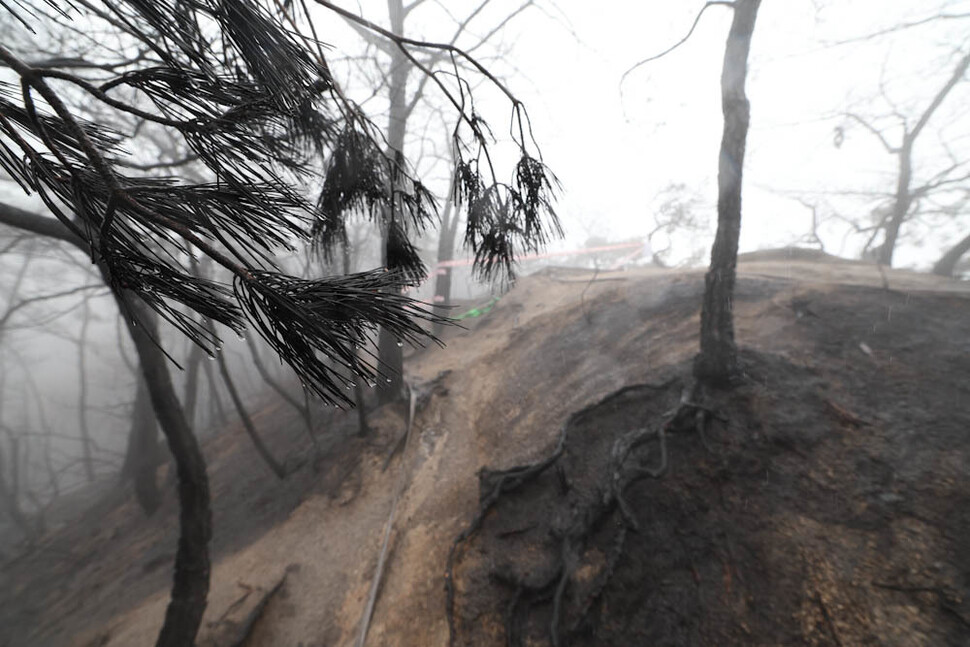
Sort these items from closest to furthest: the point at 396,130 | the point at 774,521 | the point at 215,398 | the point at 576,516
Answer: the point at 774,521 < the point at 576,516 < the point at 396,130 < the point at 215,398

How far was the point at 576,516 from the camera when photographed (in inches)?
136

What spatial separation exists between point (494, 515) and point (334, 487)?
2.82m

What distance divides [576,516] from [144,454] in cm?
923

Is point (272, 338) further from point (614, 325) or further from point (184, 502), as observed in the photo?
point (614, 325)

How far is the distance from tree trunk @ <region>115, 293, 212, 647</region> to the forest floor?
1.52ft

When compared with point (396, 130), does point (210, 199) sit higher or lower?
lower

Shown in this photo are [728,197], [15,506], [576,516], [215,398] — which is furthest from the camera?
[215,398]

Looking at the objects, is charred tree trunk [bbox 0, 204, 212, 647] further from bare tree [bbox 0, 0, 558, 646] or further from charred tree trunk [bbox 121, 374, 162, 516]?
charred tree trunk [bbox 121, 374, 162, 516]

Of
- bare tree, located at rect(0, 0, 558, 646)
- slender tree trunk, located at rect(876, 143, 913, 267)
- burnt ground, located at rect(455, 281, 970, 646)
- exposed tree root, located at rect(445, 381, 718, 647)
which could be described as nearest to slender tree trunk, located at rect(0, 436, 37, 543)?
exposed tree root, located at rect(445, 381, 718, 647)

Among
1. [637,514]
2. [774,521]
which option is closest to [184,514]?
[637,514]

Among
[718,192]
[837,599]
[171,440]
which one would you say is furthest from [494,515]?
[718,192]

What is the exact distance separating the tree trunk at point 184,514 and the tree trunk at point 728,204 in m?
5.65

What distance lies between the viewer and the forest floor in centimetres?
242

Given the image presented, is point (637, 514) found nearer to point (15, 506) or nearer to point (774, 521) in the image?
point (774, 521)
